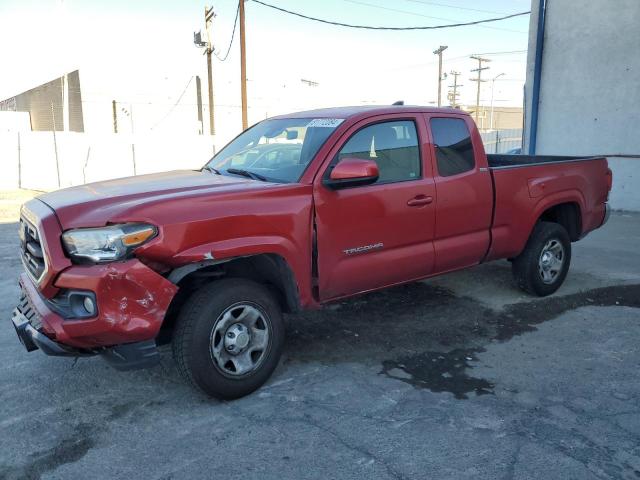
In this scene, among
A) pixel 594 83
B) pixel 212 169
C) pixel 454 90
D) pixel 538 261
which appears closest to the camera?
pixel 212 169

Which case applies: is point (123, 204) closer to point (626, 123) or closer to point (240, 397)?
point (240, 397)

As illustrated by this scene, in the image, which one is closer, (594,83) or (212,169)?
(212,169)

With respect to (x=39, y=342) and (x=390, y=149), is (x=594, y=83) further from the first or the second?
(x=39, y=342)

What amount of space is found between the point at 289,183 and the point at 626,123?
9.55m

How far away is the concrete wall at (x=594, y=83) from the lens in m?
10.5

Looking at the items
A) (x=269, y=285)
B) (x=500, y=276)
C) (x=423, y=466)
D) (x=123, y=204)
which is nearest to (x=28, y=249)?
(x=123, y=204)

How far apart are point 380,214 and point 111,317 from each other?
2.04 m

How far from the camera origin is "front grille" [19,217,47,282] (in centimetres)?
326

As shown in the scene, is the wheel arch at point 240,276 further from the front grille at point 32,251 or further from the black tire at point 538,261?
the black tire at point 538,261

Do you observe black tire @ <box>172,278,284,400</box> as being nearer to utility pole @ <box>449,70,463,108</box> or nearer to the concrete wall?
the concrete wall

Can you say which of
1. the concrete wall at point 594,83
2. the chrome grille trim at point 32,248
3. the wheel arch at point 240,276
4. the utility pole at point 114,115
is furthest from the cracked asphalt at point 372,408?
the utility pole at point 114,115

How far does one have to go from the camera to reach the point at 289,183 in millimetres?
3746

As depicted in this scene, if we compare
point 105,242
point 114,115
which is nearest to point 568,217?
point 105,242

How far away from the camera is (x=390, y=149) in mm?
4301
